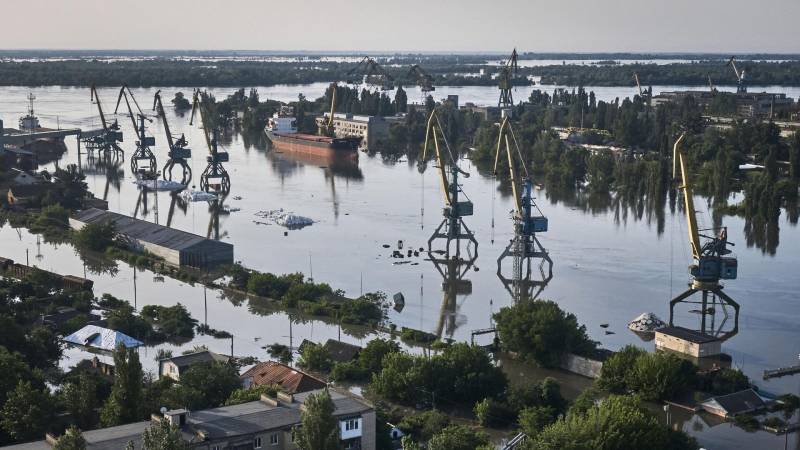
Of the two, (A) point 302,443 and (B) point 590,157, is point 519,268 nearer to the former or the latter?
(A) point 302,443

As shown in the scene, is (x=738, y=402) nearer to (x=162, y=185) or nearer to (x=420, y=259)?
(x=420, y=259)

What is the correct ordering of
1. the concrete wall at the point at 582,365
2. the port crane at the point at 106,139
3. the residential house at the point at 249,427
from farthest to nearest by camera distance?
the port crane at the point at 106,139
the concrete wall at the point at 582,365
the residential house at the point at 249,427

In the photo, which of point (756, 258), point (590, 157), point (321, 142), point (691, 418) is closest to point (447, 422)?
point (691, 418)

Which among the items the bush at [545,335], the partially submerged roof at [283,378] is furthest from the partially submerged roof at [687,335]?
the partially submerged roof at [283,378]

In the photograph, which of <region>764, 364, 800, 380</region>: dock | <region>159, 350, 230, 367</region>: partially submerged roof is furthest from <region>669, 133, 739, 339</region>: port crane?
<region>159, 350, 230, 367</region>: partially submerged roof

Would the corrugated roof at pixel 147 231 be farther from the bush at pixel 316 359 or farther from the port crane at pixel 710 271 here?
the port crane at pixel 710 271

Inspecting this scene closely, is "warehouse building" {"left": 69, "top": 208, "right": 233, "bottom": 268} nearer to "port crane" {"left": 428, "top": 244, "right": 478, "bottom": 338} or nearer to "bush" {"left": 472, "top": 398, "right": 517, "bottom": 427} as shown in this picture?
"port crane" {"left": 428, "top": 244, "right": 478, "bottom": 338}
